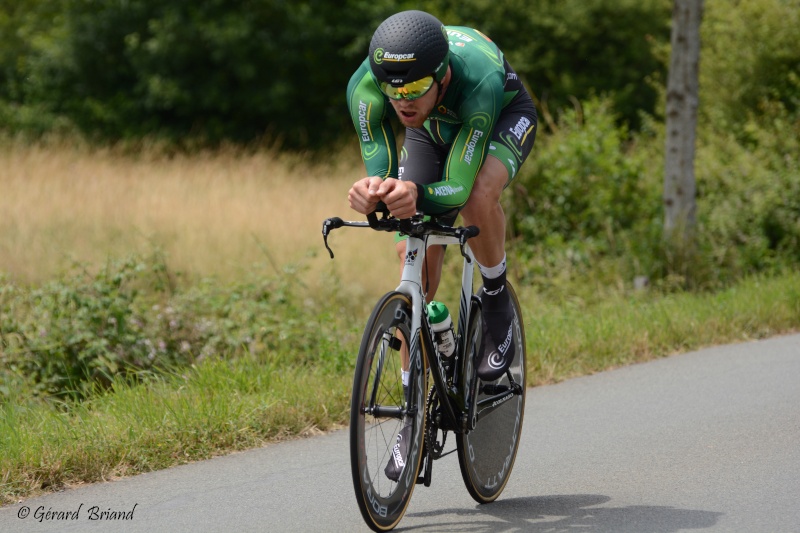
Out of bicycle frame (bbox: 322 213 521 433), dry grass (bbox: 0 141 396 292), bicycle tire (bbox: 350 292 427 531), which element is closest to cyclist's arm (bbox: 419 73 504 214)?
bicycle frame (bbox: 322 213 521 433)

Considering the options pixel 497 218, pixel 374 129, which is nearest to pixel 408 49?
pixel 374 129

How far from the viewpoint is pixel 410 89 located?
A: 4.09m

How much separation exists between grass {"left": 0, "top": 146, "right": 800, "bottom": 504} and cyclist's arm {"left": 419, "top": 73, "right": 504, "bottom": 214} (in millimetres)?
2126

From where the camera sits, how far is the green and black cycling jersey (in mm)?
4152

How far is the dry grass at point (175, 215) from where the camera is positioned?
1141cm

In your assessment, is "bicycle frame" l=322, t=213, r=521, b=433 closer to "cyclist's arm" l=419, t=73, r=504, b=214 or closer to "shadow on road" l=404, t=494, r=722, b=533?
"cyclist's arm" l=419, t=73, r=504, b=214

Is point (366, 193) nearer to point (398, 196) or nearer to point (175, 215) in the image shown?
point (398, 196)

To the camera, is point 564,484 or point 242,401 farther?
point 242,401

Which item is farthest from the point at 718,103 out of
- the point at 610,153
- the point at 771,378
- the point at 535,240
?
the point at 771,378

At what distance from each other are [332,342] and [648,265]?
3.84 m

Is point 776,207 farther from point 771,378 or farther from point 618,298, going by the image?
point 771,378

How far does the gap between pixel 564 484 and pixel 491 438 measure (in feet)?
1.52

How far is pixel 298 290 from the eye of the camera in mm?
10484

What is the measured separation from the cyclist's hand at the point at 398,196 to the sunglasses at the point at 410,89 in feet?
1.25
